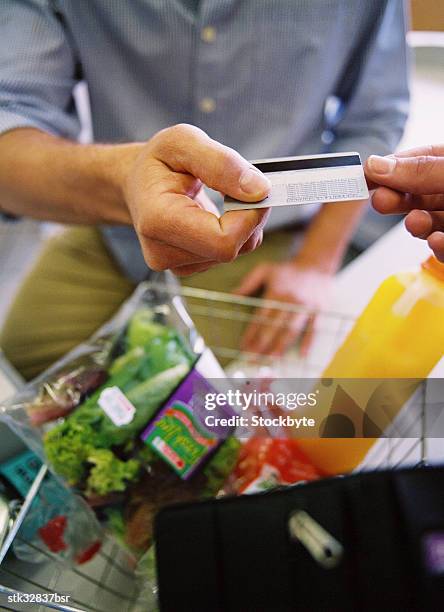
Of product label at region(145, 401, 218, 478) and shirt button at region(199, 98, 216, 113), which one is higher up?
shirt button at region(199, 98, 216, 113)

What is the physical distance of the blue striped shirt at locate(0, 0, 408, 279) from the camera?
633 millimetres

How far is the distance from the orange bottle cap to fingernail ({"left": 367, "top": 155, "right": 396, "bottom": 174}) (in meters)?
0.08

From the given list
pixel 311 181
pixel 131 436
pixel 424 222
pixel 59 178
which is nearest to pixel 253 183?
pixel 311 181

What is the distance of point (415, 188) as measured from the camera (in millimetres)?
396

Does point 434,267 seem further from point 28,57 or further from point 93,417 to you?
point 28,57

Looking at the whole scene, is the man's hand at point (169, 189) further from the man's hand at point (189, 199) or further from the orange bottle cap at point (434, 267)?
the orange bottle cap at point (434, 267)

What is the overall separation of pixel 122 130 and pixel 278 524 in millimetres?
612

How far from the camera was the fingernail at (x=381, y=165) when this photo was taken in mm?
390

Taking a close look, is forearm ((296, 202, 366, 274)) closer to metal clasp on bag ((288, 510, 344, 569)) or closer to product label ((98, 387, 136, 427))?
product label ((98, 387, 136, 427))

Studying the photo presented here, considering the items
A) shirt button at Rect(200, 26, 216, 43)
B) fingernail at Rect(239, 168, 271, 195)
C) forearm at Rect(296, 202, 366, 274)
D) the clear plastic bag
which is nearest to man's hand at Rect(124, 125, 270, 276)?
fingernail at Rect(239, 168, 271, 195)

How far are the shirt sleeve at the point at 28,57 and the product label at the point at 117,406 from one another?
1.28 ft

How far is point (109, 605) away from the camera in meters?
0.43

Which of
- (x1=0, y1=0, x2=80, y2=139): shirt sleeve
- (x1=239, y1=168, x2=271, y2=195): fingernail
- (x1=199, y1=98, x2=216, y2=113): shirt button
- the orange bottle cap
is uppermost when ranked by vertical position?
(x1=0, y1=0, x2=80, y2=139): shirt sleeve

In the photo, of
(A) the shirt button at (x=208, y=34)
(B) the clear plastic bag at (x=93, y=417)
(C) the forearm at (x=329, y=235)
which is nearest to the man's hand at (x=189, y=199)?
(B) the clear plastic bag at (x=93, y=417)
